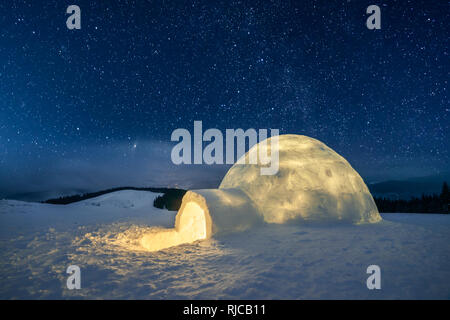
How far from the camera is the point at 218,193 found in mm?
8031

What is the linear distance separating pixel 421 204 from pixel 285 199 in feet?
85.0

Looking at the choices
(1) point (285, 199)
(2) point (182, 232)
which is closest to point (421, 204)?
(1) point (285, 199)

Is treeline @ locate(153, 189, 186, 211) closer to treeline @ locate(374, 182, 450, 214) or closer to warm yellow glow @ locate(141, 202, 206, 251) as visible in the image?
warm yellow glow @ locate(141, 202, 206, 251)

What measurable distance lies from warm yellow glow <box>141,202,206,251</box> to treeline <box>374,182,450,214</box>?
1980 centimetres

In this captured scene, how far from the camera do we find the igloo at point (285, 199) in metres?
7.70

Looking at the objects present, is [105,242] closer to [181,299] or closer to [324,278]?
[181,299]

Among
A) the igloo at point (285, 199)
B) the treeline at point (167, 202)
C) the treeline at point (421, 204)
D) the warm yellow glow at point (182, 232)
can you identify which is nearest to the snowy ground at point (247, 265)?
the igloo at point (285, 199)

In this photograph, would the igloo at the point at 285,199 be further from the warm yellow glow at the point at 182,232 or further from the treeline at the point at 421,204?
the treeline at the point at 421,204

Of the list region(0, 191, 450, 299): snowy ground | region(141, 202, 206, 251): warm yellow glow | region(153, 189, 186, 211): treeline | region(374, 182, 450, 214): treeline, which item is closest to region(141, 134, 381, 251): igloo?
region(141, 202, 206, 251): warm yellow glow

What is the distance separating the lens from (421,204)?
25.5 meters

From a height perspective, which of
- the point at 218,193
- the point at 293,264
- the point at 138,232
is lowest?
the point at 138,232

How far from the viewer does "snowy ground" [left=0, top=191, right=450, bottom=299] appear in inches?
140
